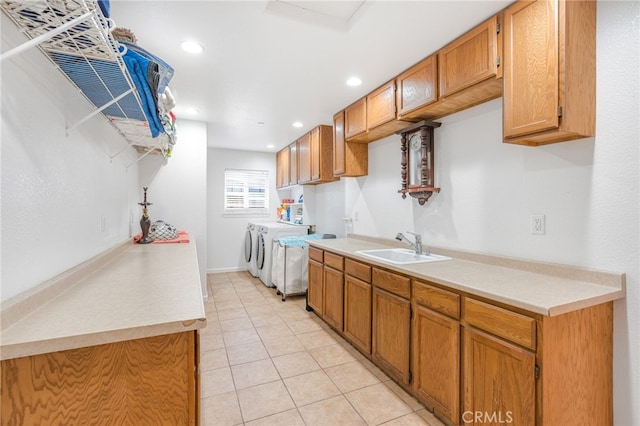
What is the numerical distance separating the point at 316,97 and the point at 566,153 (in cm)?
215

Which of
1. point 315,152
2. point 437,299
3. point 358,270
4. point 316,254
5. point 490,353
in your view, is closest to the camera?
point 490,353

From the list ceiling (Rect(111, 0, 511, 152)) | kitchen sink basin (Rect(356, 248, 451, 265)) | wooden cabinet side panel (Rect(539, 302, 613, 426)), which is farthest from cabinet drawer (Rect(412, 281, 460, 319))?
ceiling (Rect(111, 0, 511, 152))

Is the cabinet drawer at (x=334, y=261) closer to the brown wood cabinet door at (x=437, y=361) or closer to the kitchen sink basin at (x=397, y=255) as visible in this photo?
the kitchen sink basin at (x=397, y=255)

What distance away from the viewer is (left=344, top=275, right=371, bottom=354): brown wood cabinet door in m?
2.39

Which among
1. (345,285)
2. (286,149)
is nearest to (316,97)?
(345,285)

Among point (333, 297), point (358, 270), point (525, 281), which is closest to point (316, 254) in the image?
point (333, 297)

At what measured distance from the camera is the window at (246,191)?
5.70 metres

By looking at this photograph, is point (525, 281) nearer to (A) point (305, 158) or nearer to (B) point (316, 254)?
(B) point (316, 254)

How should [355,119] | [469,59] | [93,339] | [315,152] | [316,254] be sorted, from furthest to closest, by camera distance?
[315,152]
[316,254]
[355,119]
[469,59]
[93,339]

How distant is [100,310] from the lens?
1043 millimetres

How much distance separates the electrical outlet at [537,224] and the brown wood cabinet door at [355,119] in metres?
1.65

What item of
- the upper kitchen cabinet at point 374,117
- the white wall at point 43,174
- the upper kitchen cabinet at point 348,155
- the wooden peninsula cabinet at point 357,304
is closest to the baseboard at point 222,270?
the upper kitchen cabinet at point 348,155

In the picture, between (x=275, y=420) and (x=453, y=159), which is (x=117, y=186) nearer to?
(x=275, y=420)

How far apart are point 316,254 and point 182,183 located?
6.49 ft
